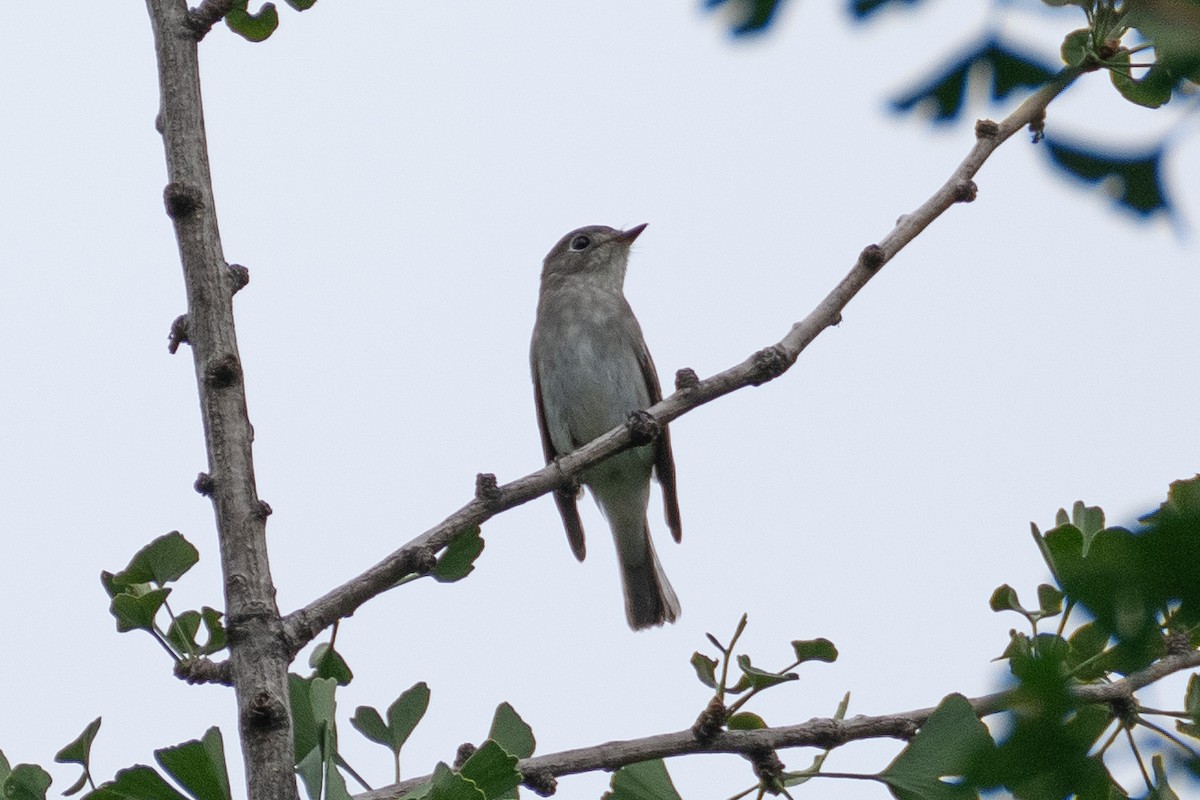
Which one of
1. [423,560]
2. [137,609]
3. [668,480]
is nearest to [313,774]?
[423,560]

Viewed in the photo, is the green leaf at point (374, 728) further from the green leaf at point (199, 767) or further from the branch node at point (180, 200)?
the branch node at point (180, 200)

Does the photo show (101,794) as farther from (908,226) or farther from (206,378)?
(908,226)

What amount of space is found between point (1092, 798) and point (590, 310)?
886 cm

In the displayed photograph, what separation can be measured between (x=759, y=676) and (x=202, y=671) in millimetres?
1220

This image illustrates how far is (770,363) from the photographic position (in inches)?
120

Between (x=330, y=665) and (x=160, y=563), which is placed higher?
(x=160, y=563)

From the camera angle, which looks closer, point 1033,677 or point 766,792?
point 1033,677

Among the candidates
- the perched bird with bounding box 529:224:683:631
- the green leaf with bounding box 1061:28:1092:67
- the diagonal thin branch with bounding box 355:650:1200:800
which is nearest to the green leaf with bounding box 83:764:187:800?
the diagonal thin branch with bounding box 355:650:1200:800

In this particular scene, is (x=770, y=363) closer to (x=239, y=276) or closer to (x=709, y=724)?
(x=709, y=724)

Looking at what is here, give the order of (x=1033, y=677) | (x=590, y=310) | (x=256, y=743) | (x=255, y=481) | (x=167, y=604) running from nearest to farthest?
(x=1033, y=677), (x=256, y=743), (x=255, y=481), (x=167, y=604), (x=590, y=310)

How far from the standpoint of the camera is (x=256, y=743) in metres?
2.35

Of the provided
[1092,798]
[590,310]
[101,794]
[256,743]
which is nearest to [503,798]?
[256,743]

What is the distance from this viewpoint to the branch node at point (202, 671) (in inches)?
114

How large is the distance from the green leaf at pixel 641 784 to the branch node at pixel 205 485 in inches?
41.0
